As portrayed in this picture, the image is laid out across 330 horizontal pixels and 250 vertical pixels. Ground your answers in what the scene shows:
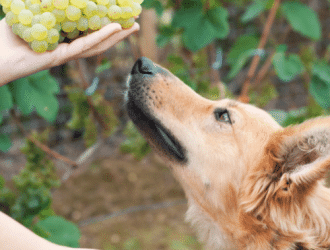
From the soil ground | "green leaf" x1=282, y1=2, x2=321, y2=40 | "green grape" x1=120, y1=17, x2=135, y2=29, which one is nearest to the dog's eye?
"green grape" x1=120, y1=17, x2=135, y2=29

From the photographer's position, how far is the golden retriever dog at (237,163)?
122 cm

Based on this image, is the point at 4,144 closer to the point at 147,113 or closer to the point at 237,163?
the point at 147,113

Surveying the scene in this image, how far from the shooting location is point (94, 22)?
3.32 feet

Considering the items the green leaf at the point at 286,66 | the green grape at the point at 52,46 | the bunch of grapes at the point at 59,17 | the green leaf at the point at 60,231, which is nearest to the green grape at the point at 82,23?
the bunch of grapes at the point at 59,17

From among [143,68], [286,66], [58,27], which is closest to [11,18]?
[58,27]

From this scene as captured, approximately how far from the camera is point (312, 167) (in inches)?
43.1

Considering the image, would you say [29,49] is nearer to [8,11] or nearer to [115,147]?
[8,11]

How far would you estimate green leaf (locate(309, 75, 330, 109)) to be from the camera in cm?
250

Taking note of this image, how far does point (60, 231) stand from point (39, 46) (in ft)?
5.19

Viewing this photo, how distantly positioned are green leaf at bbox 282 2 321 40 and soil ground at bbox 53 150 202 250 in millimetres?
2282

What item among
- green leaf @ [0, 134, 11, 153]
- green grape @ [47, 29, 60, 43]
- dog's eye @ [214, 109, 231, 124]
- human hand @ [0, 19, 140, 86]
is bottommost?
green leaf @ [0, 134, 11, 153]

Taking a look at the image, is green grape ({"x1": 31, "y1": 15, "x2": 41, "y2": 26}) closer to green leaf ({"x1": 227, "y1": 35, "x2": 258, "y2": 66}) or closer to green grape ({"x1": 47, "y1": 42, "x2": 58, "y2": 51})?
green grape ({"x1": 47, "y1": 42, "x2": 58, "y2": 51})

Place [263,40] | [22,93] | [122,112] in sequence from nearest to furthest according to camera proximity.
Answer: [22,93], [263,40], [122,112]

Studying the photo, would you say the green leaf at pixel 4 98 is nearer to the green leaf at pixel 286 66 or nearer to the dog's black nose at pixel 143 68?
the dog's black nose at pixel 143 68
